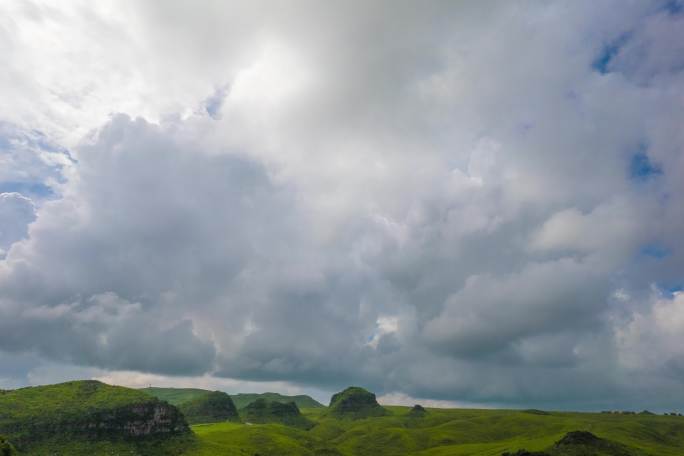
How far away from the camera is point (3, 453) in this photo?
17388 cm
